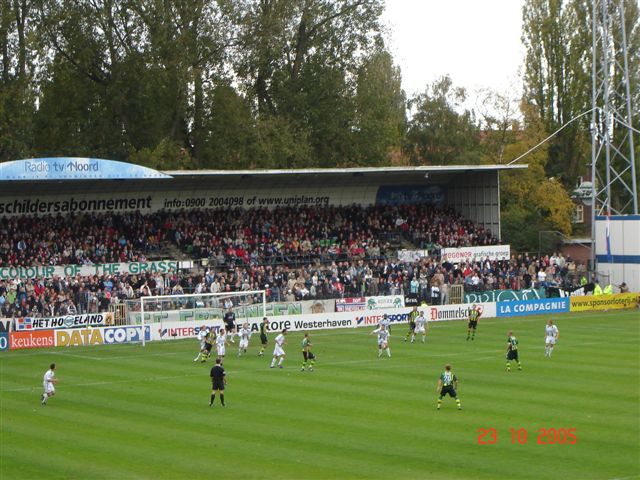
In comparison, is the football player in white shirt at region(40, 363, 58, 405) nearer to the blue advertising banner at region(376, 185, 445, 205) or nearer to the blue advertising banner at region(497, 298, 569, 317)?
the blue advertising banner at region(497, 298, 569, 317)

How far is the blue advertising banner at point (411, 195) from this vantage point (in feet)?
240

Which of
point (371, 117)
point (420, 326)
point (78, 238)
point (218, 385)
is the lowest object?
point (218, 385)

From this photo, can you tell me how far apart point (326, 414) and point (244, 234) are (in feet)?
117

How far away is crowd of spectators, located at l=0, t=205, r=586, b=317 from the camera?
173 ft

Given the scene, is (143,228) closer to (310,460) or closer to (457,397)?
(457,397)

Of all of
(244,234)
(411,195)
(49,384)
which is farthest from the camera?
(411,195)

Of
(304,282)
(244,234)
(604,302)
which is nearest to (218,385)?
(304,282)

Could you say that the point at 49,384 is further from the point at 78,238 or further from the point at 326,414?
the point at 78,238

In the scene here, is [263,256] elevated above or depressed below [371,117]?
below

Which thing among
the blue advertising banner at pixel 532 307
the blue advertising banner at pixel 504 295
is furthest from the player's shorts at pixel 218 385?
the blue advertising banner at pixel 504 295

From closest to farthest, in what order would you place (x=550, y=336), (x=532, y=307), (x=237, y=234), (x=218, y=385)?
1. (x=218, y=385)
2. (x=550, y=336)
3. (x=532, y=307)
4. (x=237, y=234)

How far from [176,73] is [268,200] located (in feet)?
33.9

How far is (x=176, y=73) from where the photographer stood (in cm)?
6706

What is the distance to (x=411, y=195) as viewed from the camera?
74.4 metres
